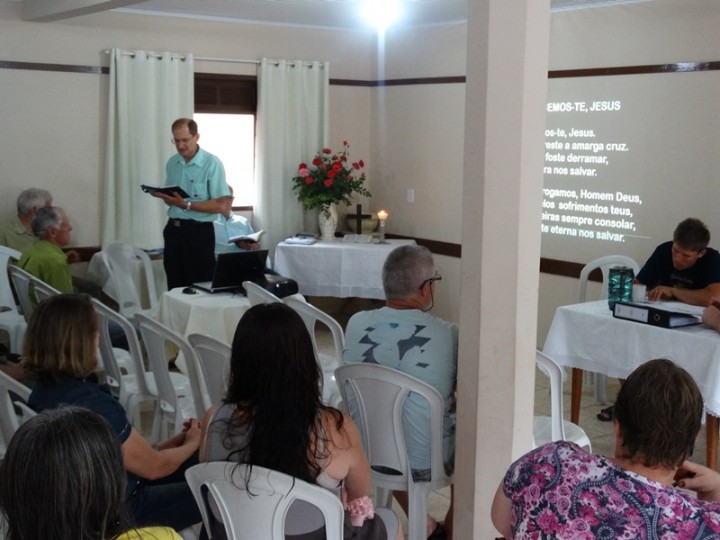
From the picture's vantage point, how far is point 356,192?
25.7ft

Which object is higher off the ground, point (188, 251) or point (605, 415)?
point (188, 251)

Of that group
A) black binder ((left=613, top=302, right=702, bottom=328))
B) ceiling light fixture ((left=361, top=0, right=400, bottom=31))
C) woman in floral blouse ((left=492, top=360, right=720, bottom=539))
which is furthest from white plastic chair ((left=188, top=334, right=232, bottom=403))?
ceiling light fixture ((left=361, top=0, right=400, bottom=31))

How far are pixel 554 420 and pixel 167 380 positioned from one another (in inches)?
62.9

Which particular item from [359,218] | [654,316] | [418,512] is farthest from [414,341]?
[359,218]

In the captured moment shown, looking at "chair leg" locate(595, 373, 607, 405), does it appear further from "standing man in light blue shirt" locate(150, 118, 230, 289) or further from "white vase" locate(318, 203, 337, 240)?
"white vase" locate(318, 203, 337, 240)

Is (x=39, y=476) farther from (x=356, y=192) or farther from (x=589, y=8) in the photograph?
(x=356, y=192)

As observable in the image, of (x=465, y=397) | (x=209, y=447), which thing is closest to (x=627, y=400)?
(x=465, y=397)

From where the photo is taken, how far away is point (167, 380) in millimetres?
3822

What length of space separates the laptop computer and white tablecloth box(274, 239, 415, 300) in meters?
2.09

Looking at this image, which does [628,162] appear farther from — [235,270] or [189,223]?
[189,223]

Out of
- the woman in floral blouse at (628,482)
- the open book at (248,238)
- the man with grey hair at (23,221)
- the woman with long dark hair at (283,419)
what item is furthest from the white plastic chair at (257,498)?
the open book at (248,238)

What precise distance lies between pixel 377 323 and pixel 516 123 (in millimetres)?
982

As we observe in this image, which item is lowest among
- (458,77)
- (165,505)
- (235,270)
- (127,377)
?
(165,505)

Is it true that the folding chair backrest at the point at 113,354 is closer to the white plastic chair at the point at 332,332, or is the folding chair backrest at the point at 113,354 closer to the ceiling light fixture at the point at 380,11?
the white plastic chair at the point at 332,332
